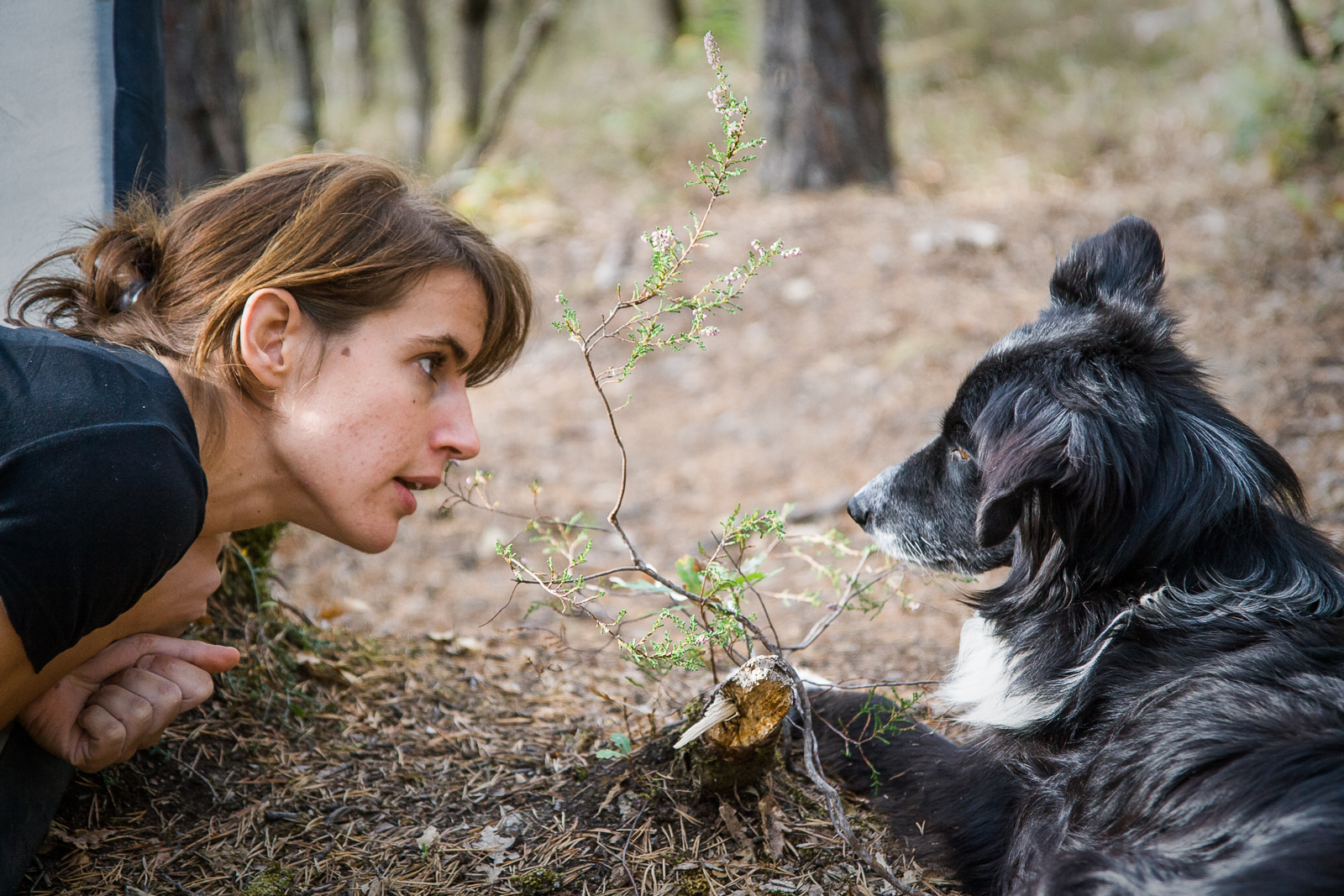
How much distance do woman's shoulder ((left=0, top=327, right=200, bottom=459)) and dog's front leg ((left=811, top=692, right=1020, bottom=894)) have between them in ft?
5.57

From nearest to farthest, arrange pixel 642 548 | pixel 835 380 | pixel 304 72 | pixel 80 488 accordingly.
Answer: pixel 80 488
pixel 642 548
pixel 835 380
pixel 304 72

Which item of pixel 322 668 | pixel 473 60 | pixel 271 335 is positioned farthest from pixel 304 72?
pixel 271 335

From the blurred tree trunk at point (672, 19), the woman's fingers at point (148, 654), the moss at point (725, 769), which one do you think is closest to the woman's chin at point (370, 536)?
the woman's fingers at point (148, 654)

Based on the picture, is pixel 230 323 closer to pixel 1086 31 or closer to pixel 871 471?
pixel 871 471

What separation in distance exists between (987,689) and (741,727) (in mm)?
721

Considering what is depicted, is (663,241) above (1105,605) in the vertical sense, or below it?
above

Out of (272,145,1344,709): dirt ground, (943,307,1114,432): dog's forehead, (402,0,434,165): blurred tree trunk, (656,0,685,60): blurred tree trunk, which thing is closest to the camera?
(943,307,1114,432): dog's forehead

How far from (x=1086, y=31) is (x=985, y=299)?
31.9ft

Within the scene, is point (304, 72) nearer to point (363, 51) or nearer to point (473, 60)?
point (473, 60)

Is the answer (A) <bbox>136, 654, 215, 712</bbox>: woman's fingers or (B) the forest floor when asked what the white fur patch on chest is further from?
(A) <bbox>136, 654, 215, 712</bbox>: woman's fingers

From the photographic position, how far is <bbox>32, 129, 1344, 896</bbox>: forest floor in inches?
91.0

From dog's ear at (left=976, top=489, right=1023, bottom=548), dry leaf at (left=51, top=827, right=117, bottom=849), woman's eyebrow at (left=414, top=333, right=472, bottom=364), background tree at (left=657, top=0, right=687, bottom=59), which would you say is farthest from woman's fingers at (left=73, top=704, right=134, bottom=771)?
background tree at (left=657, top=0, right=687, bottom=59)

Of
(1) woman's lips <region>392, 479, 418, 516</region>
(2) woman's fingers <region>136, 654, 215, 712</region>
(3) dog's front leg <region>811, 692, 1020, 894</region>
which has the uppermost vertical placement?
(1) woman's lips <region>392, 479, 418, 516</region>

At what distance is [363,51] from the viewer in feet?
66.7
